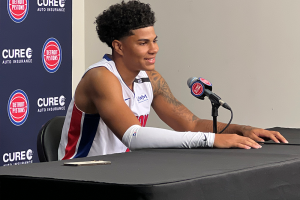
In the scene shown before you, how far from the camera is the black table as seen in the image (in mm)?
818

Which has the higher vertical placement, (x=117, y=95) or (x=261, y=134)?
(x=117, y=95)

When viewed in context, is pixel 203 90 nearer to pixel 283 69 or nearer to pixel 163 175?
pixel 163 175

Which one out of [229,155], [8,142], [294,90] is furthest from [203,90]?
[8,142]

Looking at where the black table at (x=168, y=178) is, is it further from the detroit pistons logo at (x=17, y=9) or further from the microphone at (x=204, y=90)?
the detroit pistons logo at (x=17, y=9)

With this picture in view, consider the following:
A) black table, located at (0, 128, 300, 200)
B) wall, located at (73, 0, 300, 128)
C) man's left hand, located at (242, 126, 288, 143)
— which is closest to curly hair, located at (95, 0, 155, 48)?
man's left hand, located at (242, 126, 288, 143)

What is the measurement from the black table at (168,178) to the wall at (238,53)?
1.77m

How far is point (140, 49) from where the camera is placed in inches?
73.3

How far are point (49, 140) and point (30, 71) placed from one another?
1291mm

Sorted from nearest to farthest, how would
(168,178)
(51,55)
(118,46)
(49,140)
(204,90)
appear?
1. (168,178)
2. (204,90)
3. (49,140)
4. (118,46)
5. (51,55)

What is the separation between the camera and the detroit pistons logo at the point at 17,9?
2846mm

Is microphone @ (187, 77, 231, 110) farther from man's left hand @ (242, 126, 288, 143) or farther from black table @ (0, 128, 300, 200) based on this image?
black table @ (0, 128, 300, 200)

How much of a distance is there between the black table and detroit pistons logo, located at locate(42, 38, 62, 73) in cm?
205

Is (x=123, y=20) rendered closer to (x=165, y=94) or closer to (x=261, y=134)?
(x=165, y=94)

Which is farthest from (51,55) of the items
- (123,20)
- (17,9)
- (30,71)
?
(123,20)
